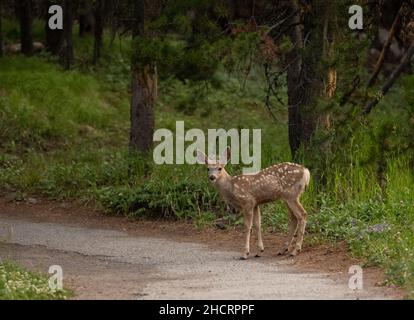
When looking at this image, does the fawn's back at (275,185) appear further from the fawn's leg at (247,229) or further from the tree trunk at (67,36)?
the tree trunk at (67,36)

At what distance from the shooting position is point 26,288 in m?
9.77

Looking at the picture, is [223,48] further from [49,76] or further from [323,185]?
[49,76]

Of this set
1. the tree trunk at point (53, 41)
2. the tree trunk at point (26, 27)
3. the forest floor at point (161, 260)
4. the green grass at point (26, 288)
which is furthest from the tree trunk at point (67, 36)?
the green grass at point (26, 288)

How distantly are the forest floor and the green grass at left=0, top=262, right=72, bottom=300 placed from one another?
31 centimetres

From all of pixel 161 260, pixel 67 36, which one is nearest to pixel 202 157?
pixel 161 260

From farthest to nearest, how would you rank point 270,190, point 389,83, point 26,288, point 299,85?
point 299,85 < point 389,83 < point 270,190 < point 26,288

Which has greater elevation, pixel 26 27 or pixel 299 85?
pixel 26 27

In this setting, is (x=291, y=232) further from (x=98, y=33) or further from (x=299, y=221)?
(x=98, y=33)

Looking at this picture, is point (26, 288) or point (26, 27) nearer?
point (26, 288)

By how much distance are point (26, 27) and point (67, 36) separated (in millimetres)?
1854

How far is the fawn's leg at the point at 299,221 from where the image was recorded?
12719 millimetres

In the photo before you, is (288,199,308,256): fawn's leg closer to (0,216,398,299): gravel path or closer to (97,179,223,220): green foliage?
(0,216,398,299): gravel path

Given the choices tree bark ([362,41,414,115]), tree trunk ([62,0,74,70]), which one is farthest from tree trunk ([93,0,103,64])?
tree bark ([362,41,414,115])

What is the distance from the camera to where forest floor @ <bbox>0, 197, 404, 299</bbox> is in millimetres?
10180
